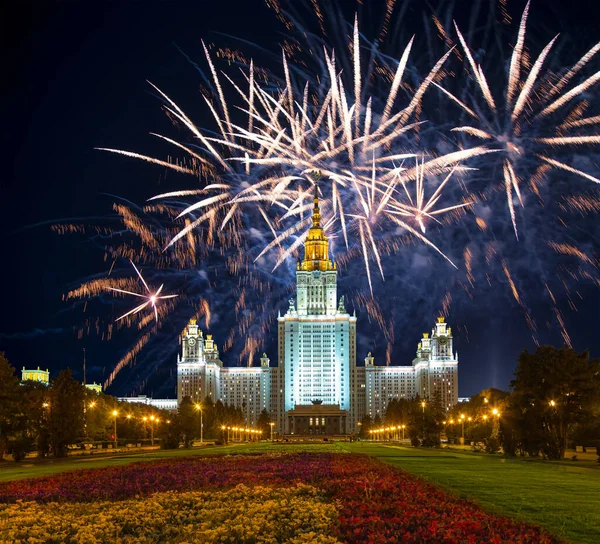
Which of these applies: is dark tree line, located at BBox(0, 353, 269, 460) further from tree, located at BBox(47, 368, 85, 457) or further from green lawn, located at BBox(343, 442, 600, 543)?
green lawn, located at BBox(343, 442, 600, 543)

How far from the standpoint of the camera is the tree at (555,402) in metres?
53.4

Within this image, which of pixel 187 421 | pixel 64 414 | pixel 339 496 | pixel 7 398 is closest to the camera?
pixel 339 496

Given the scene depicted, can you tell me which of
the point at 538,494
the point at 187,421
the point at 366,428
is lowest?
the point at 366,428

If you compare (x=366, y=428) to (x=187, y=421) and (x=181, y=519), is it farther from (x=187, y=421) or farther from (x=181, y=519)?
(x=181, y=519)

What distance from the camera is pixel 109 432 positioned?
392 ft

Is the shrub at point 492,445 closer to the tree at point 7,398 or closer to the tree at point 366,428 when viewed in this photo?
the tree at point 7,398

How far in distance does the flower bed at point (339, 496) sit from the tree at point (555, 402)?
25.2 meters

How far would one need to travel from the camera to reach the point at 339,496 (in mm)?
22062

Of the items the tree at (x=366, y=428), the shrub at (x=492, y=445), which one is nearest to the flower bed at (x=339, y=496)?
the shrub at (x=492, y=445)

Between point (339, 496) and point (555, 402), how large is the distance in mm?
36570

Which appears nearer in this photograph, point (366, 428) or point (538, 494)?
point (538, 494)

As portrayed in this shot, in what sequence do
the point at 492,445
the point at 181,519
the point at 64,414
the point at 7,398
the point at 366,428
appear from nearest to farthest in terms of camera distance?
1. the point at 181,519
2. the point at 7,398
3. the point at 64,414
4. the point at 492,445
5. the point at 366,428

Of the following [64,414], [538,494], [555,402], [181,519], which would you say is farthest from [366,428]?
[181,519]

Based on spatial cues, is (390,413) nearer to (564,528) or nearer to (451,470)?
(451,470)
